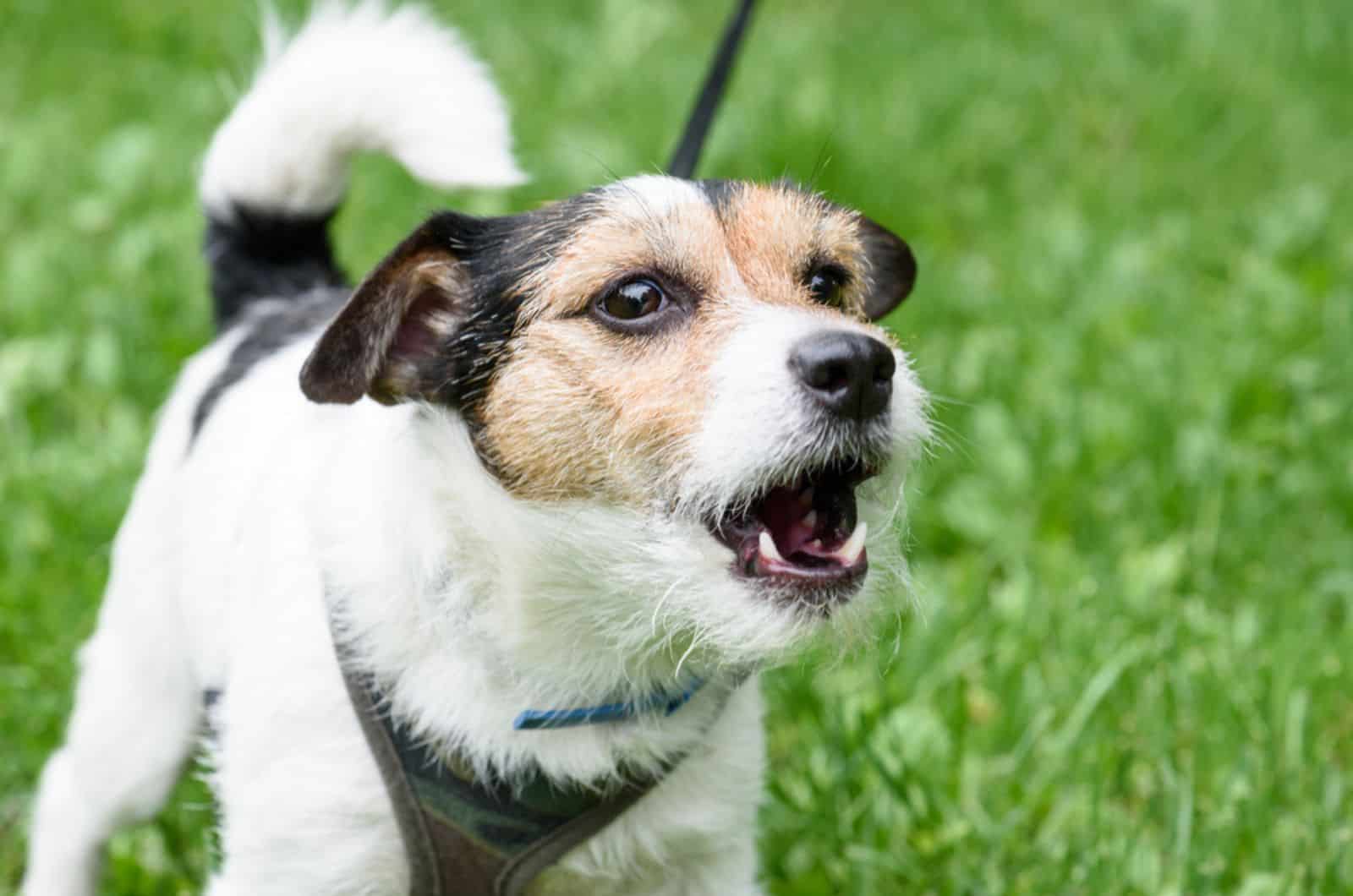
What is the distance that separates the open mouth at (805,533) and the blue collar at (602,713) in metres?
0.38

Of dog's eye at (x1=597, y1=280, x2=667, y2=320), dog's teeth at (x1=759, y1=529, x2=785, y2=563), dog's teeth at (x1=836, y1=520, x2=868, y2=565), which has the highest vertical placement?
dog's eye at (x1=597, y1=280, x2=667, y2=320)

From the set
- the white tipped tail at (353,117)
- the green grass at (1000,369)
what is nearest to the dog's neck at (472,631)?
the green grass at (1000,369)

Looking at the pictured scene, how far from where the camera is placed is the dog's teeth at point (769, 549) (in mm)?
2342

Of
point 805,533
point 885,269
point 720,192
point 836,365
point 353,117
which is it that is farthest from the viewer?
point 353,117

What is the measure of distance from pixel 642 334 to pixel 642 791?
0.73 m

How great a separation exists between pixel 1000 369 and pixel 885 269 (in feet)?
7.49

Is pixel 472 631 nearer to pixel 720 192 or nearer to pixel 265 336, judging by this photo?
pixel 720 192

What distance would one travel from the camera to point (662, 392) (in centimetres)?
236

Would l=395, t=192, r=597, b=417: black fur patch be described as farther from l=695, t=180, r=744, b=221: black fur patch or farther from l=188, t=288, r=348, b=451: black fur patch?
l=188, t=288, r=348, b=451: black fur patch

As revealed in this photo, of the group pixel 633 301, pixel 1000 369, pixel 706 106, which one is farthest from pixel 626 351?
pixel 1000 369

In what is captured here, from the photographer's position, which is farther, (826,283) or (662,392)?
(826,283)

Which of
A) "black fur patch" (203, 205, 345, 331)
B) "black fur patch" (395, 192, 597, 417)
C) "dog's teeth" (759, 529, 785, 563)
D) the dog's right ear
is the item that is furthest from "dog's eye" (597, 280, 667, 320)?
A: "black fur patch" (203, 205, 345, 331)

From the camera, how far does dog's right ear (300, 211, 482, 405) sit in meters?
2.42

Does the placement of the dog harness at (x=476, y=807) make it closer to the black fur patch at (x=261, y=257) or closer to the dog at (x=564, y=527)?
the dog at (x=564, y=527)
